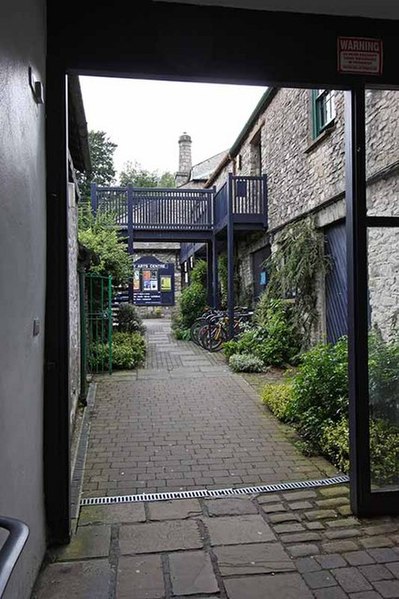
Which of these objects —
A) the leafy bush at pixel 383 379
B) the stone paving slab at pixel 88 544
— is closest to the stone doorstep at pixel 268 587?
the stone paving slab at pixel 88 544

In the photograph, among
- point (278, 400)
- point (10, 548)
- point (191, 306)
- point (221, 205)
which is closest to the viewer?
point (10, 548)

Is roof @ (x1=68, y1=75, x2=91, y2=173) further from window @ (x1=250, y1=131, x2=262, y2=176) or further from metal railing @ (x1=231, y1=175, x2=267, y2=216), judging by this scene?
window @ (x1=250, y1=131, x2=262, y2=176)

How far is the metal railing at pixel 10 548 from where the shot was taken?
0.91m

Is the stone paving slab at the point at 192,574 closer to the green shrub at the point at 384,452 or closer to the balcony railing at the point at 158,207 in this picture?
the green shrub at the point at 384,452

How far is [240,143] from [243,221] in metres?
3.57

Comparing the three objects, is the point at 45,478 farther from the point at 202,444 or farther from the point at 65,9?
the point at 65,9

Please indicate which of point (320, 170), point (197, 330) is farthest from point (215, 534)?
point (197, 330)

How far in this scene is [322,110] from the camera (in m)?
8.30

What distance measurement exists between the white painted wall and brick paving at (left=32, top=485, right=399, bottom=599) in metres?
0.34

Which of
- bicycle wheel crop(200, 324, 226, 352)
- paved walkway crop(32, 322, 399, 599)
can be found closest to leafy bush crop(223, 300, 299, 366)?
bicycle wheel crop(200, 324, 226, 352)

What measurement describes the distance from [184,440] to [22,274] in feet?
10.7

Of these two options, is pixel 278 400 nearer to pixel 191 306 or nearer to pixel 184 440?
pixel 184 440

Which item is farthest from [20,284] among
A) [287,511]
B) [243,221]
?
[243,221]

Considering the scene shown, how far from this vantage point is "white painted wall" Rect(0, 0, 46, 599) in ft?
5.96
